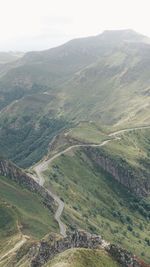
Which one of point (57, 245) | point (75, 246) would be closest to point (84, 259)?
point (75, 246)

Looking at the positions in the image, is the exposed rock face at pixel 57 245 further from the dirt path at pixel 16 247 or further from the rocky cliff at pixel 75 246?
the dirt path at pixel 16 247

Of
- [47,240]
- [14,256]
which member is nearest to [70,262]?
[47,240]

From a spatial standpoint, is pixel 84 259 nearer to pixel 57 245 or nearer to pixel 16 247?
pixel 57 245

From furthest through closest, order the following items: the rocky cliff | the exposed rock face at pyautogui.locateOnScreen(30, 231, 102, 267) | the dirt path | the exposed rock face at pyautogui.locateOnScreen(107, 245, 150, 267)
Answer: the dirt path
the exposed rock face at pyautogui.locateOnScreen(30, 231, 102, 267)
the rocky cliff
the exposed rock face at pyautogui.locateOnScreen(107, 245, 150, 267)

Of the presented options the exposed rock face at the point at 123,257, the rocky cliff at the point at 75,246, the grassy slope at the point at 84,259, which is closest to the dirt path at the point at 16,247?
the rocky cliff at the point at 75,246

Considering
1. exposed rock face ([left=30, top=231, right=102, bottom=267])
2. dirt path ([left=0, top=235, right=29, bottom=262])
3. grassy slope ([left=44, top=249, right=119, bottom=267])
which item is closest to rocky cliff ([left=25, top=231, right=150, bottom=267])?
exposed rock face ([left=30, top=231, right=102, bottom=267])

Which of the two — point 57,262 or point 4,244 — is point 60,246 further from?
point 4,244

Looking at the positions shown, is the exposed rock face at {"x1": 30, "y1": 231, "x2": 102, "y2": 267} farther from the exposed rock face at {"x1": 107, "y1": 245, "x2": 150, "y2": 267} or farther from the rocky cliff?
the exposed rock face at {"x1": 107, "y1": 245, "x2": 150, "y2": 267}
